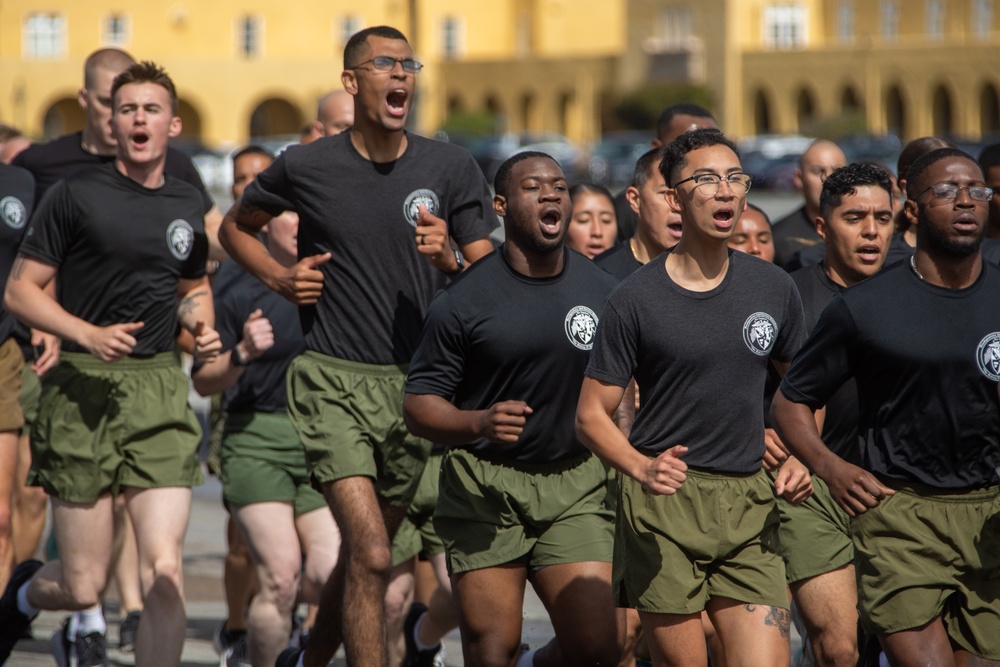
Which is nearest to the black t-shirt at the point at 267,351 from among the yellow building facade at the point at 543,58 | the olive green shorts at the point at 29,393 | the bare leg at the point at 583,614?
the olive green shorts at the point at 29,393

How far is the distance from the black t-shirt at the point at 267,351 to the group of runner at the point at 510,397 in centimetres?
2

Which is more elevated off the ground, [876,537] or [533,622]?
[876,537]

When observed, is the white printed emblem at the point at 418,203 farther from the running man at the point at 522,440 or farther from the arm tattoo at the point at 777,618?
the arm tattoo at the point at 777,618

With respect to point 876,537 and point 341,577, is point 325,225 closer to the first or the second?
point 341,577

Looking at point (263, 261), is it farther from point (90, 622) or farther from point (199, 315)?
point (90, 622)

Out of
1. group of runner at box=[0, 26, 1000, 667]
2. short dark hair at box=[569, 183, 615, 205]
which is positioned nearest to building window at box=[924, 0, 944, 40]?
short dark hair at box=[569, 183, 615, 205]

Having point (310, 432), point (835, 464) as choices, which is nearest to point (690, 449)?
point (835, 464)

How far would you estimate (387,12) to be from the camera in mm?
76500

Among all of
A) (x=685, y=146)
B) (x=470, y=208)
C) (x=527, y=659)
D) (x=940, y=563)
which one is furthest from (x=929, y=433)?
(x=470, y=208)

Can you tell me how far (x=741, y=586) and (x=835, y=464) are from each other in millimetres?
500

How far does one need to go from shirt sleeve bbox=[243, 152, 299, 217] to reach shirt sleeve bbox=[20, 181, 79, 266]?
0.81 metres

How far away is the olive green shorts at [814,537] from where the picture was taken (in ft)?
21.4

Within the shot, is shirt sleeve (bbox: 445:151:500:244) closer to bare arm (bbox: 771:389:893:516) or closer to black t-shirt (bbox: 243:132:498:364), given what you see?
black t-shirt (bbox: 243:132:498:364)

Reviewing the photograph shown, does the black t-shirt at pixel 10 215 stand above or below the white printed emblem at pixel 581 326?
above
